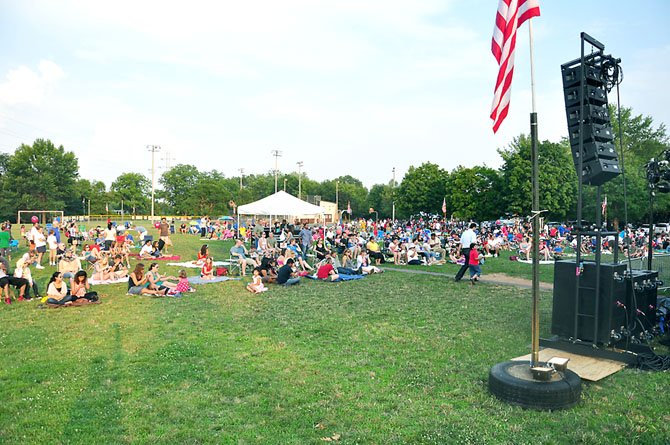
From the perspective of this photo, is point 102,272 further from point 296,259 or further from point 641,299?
point 641,299

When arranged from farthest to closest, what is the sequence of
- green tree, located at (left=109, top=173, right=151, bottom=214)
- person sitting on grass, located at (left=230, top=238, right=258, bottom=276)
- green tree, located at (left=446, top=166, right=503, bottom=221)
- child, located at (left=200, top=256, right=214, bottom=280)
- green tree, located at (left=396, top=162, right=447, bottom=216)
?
green tree, located at (left=109, top=173, right=151, bottom=214) → green tree, located at (left=396, top=162, right=447, bottom=216) → green tree, located at (left=446, top=166, right=503, bottom=221) → person sitting on grass, located at (left=230, top=238, right=258, bottom=276) → child, located at (left=200, top=256, right=214, bottom=280)

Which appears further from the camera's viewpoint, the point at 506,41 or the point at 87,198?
the point at 87,198

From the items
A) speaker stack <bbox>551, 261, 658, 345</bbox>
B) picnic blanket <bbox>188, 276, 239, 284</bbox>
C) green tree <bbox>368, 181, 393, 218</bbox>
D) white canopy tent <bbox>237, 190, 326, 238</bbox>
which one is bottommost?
picnic blanket <bbox>188, 276, 239, 284</bbox>

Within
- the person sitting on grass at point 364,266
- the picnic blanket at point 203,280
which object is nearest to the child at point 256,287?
the picnic blanket at point 203,280

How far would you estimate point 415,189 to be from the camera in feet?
238

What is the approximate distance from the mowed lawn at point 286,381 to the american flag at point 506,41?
10.5 feet

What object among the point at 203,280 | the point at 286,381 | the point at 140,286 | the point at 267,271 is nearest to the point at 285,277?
the point at 267,271

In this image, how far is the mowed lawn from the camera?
446cm

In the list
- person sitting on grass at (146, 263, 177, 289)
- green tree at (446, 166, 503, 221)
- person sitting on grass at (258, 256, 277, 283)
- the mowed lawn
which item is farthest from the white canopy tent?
green tree at (446, 166, 503, 221)

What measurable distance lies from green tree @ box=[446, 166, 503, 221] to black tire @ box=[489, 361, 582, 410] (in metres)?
48.8

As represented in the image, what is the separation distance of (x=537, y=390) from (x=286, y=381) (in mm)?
2859

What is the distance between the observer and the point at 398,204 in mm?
75625

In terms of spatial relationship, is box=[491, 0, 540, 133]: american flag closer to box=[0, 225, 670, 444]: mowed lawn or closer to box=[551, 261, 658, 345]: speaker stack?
box=[551, 261, 658, 345]: speaker stack

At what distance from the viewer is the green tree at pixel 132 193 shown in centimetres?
10611
